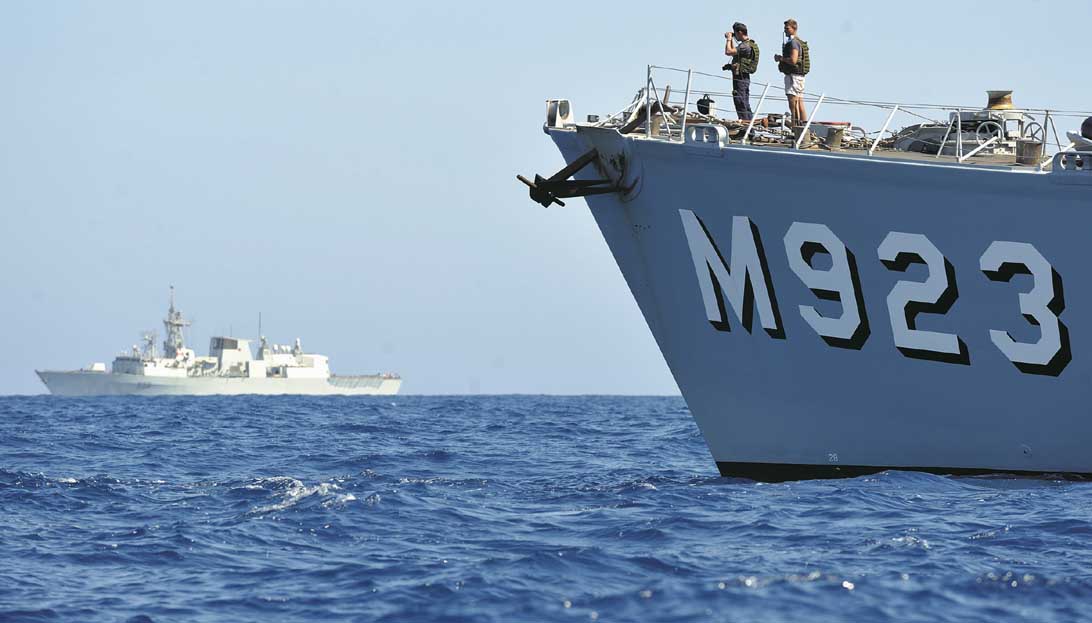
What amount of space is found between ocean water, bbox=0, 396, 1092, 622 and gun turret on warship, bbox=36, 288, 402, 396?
90.5m

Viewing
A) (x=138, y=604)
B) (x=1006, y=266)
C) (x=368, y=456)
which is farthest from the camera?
(x=368, y=456)

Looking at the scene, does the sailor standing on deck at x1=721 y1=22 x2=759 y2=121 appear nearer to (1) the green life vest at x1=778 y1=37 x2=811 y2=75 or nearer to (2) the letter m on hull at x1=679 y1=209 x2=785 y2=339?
(1) the green life vest at x1=778 y1=37 x2=811 y2=75

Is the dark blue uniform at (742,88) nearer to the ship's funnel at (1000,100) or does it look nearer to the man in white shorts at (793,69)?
the man in white shorts at (793,69)

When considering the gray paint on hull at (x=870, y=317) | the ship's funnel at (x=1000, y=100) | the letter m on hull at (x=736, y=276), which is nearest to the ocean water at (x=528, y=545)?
the gray paint on hull at (x=870, y=317)

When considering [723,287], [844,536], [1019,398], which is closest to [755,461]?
[723,287]

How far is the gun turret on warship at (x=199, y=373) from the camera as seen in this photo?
109 m

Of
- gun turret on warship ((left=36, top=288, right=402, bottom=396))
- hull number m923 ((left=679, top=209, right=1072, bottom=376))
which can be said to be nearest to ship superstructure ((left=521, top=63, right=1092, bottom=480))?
hull number m923 ((left=679, top=209, right=1072, bottom=376))

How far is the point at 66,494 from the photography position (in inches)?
679

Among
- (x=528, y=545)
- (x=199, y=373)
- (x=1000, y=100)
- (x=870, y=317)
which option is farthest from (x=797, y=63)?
(x=199, y=373)

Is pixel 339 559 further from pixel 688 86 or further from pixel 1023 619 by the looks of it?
pixel 688 86

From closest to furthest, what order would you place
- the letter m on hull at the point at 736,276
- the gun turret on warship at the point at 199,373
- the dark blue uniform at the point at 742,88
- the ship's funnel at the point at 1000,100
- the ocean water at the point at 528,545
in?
the ocean water at the point at 528,545
the letter m on hull at the point at 736,276
the ship's funnel at the point at 1000,100
the dark blue uniform at the point at 742,88
the gun turret on warship at the point at 199,373

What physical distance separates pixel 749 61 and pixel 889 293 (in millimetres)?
4302

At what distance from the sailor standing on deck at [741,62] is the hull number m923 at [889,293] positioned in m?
2.34

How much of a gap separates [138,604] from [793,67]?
11.6 m
